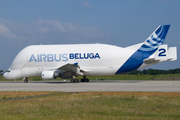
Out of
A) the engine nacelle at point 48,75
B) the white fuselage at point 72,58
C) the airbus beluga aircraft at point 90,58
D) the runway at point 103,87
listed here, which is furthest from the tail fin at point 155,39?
the engine nacelle at point 48,75

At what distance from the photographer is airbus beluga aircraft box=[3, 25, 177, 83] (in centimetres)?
3438

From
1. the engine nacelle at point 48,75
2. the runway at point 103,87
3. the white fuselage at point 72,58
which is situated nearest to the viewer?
the runway at point 103,87

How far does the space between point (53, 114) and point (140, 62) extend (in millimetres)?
26061

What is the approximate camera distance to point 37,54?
123ft

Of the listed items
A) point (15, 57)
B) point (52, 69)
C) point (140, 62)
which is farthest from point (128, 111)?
point (15, 57)

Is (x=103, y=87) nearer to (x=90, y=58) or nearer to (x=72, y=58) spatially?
(x=90, y=58)

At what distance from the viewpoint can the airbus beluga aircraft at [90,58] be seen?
113 feet

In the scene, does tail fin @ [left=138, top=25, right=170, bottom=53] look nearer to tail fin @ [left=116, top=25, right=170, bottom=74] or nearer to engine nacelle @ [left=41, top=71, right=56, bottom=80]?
tail fin @ [left=116, top=25, right=170, bottom=74]

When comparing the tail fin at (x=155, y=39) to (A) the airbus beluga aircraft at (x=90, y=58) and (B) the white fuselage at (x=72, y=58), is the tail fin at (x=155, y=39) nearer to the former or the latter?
(A) the airbus beluga aircraft at (x=90, y=58)

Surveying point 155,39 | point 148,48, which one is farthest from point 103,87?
point 155,39

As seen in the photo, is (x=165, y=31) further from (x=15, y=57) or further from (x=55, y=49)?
(x=15, y=57)

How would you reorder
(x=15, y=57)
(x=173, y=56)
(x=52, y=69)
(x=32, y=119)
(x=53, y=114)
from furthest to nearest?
(x=15, y=57)
(x=52, y=69)
(x=173, y=56)
(x=53, y=114)
(x=32, y=119)

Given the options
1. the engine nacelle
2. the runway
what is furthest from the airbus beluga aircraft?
the runway

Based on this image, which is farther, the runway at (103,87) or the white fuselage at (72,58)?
the white fuselage at (72,58)
